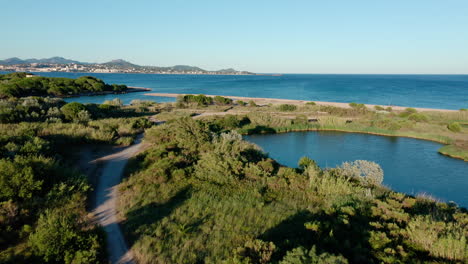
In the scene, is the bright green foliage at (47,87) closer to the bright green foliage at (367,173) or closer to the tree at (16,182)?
the tree at (16,182)

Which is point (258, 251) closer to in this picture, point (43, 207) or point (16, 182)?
point (43, 207)

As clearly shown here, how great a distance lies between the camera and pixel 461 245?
253 inches

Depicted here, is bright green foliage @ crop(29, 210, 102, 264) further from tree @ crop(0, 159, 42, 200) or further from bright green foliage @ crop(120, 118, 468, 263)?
tree @ crop(0, 159, 42, 200)

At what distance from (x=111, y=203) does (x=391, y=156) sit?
23.0m

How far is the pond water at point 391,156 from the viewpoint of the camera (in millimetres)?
17250

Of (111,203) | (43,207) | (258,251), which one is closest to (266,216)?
(258,251)

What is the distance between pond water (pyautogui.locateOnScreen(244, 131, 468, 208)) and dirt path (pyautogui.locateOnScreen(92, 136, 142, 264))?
41.6 ft

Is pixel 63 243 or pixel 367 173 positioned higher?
pixel 63 243

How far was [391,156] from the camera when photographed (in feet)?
75.5

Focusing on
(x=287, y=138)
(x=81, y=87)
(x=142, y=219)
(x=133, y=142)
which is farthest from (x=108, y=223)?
(x=81, y=87)

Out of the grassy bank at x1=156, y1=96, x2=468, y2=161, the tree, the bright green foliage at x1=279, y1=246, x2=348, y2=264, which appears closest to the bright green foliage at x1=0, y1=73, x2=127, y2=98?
the grassy bank at x1=156, y1=96, x2=468, y2=161

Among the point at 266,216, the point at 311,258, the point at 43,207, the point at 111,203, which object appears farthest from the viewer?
the point at 111,203

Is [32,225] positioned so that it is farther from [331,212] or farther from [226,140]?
[226,140]

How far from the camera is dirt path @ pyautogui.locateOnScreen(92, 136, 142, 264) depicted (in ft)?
23.4
